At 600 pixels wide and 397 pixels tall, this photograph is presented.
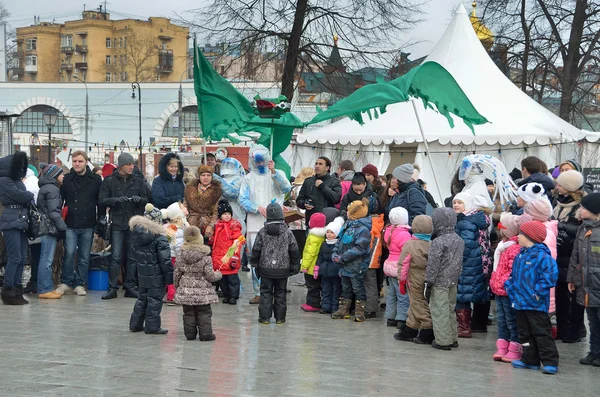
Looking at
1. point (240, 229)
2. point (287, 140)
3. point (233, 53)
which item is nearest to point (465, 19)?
A: point (233, 53)

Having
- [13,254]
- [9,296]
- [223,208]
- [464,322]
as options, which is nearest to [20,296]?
[9,296]

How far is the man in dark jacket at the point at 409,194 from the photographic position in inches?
403

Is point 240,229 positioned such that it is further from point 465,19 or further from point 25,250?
point 465,19

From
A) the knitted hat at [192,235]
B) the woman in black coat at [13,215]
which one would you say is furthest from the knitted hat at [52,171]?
the knitted hat at [192,235]

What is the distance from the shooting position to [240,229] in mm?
11156

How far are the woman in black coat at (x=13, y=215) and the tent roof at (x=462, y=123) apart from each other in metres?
10.1

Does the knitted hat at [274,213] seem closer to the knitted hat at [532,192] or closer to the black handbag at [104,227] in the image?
the knitted hat at [532,192]

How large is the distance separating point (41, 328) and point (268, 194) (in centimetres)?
356

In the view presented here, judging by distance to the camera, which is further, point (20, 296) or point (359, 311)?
point (20, 296)

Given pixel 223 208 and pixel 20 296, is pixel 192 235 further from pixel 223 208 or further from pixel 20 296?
pixel 20 296

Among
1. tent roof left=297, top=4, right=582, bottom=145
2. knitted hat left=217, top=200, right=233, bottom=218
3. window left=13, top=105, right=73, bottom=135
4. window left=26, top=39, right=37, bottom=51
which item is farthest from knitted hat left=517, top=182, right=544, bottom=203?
window left=26, top=39, right=37, bottom=51

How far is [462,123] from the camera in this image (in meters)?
19.4

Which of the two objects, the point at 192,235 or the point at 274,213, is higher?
the point at 274,213

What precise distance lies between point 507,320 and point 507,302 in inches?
6.8
